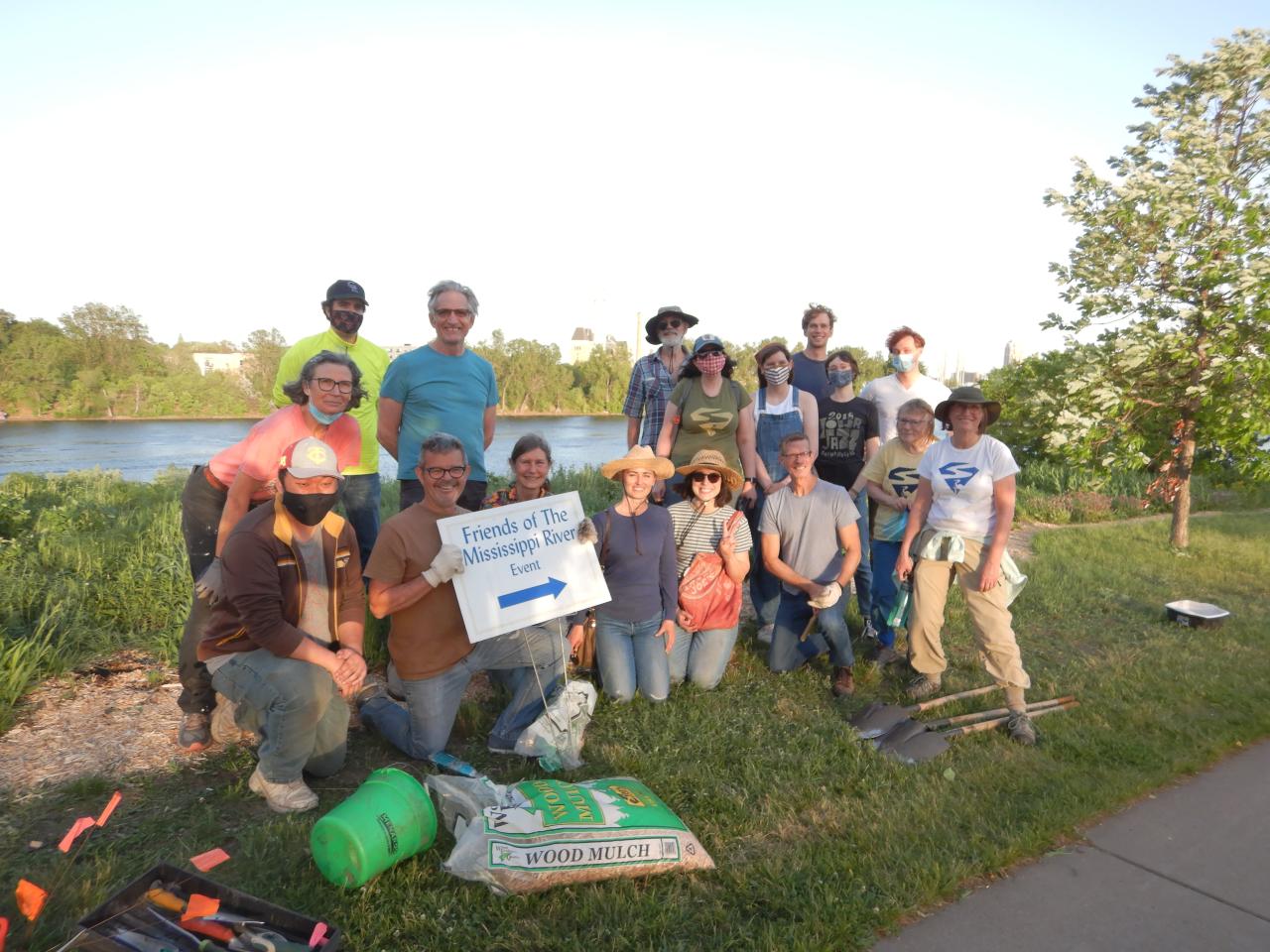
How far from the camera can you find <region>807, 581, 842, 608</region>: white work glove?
5164mm

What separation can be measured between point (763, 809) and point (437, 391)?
315 cm

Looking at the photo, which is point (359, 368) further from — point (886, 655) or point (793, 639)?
point (886, 655)

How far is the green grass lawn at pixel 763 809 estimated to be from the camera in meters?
2.84

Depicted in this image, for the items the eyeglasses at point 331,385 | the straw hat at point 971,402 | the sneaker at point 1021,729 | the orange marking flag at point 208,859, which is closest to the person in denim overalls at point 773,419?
the straw hat at point 971,402

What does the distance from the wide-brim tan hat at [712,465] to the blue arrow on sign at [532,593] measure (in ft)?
4.20

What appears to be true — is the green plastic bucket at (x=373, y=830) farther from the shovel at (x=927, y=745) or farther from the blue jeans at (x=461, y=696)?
the shovel at (x=927, y=745)

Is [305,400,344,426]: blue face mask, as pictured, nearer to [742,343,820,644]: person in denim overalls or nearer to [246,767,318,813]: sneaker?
[246,767,318,813]: sneaker

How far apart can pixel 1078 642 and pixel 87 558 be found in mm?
8020

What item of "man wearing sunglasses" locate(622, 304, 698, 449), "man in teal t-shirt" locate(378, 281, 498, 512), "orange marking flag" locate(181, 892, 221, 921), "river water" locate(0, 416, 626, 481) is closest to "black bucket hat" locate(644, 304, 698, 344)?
"man wearing sunglasses" locate(622, 304, 698, 449)

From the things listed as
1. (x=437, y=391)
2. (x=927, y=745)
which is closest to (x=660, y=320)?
(x=437, y=391)

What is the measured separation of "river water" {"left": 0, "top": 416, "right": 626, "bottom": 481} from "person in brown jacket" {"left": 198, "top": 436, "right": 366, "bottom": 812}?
18.4 m

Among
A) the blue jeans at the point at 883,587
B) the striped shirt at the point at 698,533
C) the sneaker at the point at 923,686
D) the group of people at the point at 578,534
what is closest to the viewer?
the group of people at the point at 578,534

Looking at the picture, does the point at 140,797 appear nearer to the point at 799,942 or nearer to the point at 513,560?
the point at 513,560

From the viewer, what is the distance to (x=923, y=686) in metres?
5.11
